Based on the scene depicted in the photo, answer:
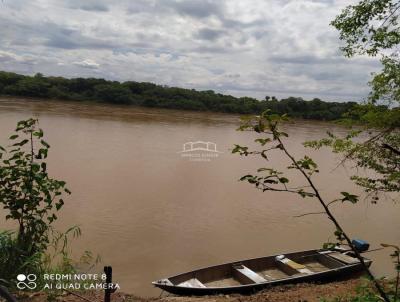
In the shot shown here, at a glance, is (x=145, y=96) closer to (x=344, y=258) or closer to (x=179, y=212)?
(x=179, y=212)

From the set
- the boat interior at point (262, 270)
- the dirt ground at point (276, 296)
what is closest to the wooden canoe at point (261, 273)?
the boat interior at point (262, 270)

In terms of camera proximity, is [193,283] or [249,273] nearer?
[193,283]

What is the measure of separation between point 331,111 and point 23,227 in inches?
2072

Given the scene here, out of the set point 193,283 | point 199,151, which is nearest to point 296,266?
point 193,283

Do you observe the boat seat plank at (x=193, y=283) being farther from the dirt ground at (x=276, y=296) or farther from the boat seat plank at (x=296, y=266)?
the boat seat plank at (x=296, y=266)

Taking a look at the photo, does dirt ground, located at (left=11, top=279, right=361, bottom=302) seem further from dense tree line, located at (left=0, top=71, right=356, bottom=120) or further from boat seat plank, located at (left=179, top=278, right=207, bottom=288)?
dense tree line, located at (left=0, top=71, right=356, bottom=120)

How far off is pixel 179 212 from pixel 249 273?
199 inches

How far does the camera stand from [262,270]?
823cm

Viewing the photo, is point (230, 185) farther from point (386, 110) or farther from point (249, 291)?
point (386, 110)

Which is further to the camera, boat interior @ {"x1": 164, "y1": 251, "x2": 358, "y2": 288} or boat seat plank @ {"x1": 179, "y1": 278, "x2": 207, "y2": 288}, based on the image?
boat interior @ {"x1": 164, "y1": 251, "x2": 358, "y2": 288}

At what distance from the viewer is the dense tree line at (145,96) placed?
52.6 metres

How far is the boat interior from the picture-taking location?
7.21 metres

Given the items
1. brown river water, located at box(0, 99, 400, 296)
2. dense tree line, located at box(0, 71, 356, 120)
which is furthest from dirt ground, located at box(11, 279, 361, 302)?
dense tree line, located at box(0, 71, 356, 120)

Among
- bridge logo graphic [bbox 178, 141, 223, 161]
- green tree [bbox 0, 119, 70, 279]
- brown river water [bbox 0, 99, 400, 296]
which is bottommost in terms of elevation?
brown river water [bbox 0, 99, 400, 296]
